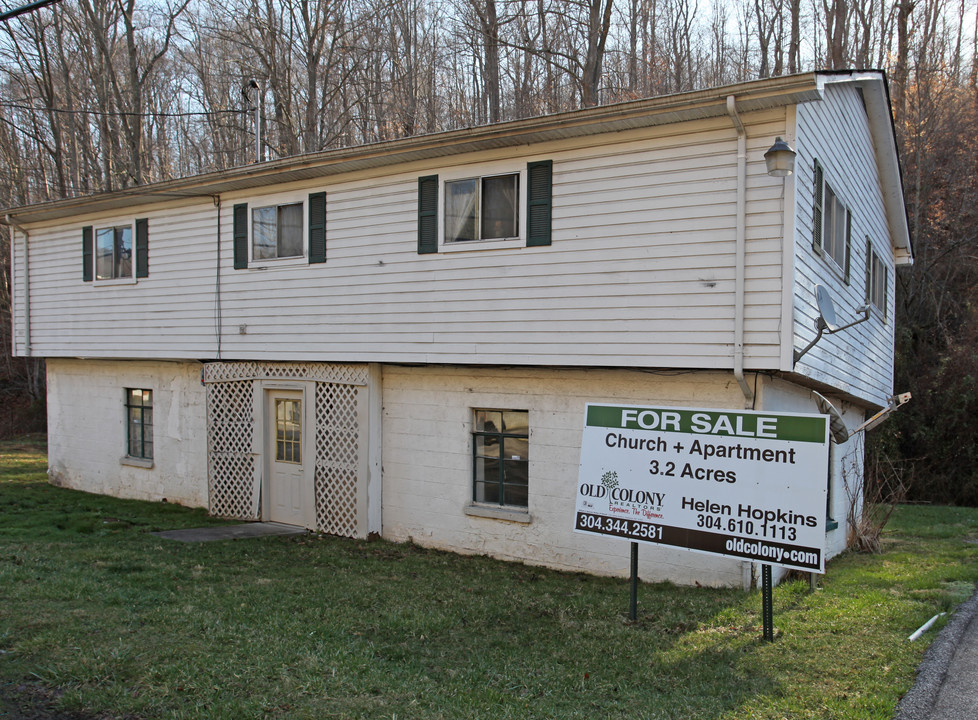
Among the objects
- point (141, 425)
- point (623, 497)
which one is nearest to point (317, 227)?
point (141, 425)

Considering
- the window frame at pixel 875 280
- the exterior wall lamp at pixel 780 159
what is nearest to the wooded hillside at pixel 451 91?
the window frame at pixel 875 280

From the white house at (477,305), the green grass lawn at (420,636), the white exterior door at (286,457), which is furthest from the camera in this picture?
the white exterior door at (286,457)

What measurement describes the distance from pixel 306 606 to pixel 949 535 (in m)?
12.0

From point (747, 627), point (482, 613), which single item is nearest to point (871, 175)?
point (747, 627)

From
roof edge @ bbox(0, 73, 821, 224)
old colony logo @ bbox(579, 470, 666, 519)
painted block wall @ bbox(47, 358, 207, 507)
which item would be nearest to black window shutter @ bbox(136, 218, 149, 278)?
roof edge @ bbox(0, 73, 821, 224)

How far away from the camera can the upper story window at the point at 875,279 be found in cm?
1322

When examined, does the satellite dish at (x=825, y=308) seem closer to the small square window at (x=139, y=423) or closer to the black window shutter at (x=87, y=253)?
the small square window at (x=139, y=423)

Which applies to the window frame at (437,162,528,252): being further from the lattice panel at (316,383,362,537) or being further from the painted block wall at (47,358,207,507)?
the painted block wall at (47,358,207,507)

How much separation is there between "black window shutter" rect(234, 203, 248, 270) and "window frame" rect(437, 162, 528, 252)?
3.92 meters

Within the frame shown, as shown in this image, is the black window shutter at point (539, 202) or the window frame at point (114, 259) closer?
the black window shutter at point (539, 202)

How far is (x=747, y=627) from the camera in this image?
7.12 meters

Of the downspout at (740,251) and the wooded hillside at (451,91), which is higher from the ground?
the wooded hillside at (451,91)

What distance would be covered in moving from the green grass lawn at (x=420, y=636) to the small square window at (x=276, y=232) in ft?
14.9

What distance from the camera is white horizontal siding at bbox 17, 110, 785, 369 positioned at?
8281 millimetres
